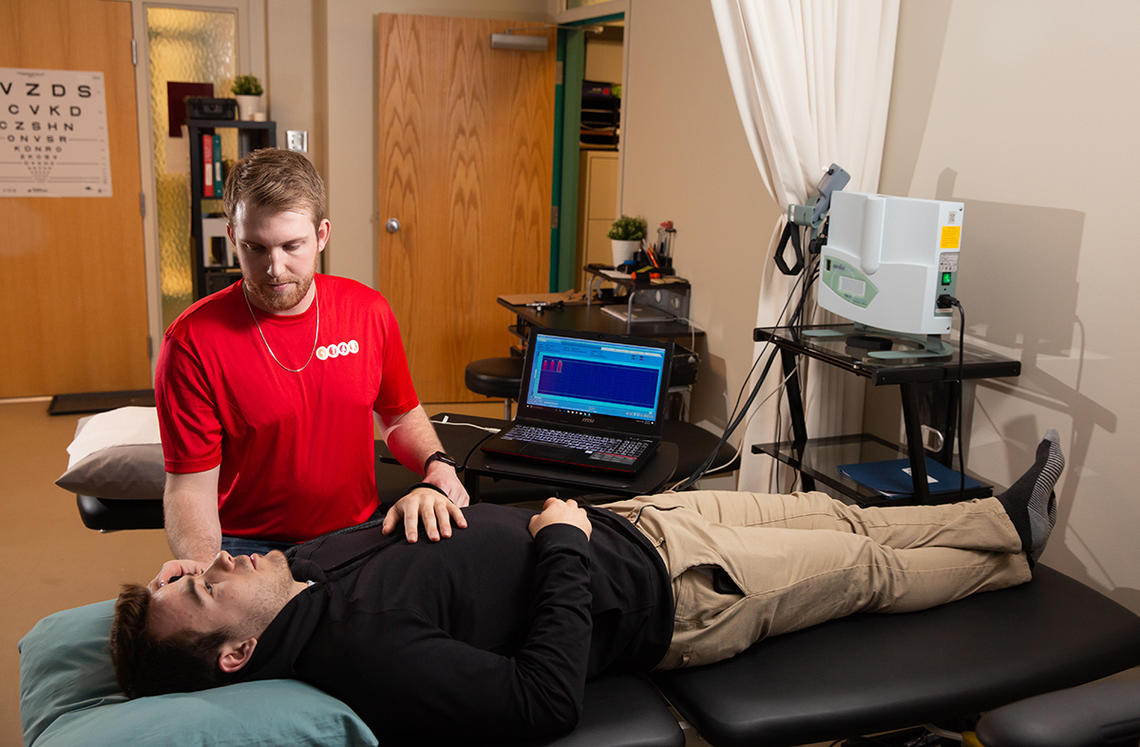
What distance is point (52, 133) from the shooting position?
4.63 meters

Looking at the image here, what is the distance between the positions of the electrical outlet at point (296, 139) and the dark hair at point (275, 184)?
10.5 feet

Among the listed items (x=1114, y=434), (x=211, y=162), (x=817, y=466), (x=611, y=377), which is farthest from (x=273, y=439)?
(x=211, y=162)

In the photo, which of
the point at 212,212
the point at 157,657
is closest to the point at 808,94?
the point at 157,657

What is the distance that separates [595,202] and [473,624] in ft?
12.7

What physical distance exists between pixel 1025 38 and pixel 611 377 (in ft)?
4.16

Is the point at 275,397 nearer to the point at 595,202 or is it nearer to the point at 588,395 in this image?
the point at 588,395

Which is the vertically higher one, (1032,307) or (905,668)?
(1032,307)

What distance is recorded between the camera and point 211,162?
4.60 m

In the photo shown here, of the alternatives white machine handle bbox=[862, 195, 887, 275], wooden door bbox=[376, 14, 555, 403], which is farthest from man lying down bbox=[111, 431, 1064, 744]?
wooden door bbox=[376, 14, 555, 403]

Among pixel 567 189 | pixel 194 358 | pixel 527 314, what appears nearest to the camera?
pixel 194 358

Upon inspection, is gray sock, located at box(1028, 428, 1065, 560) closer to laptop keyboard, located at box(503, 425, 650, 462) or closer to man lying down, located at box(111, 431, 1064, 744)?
man lying down, located at box(111, 431, 1064, 744)

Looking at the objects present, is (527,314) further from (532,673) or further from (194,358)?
(532,673)

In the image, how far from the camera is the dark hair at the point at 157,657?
1.43 m

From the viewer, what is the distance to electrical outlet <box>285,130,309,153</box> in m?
4.84
